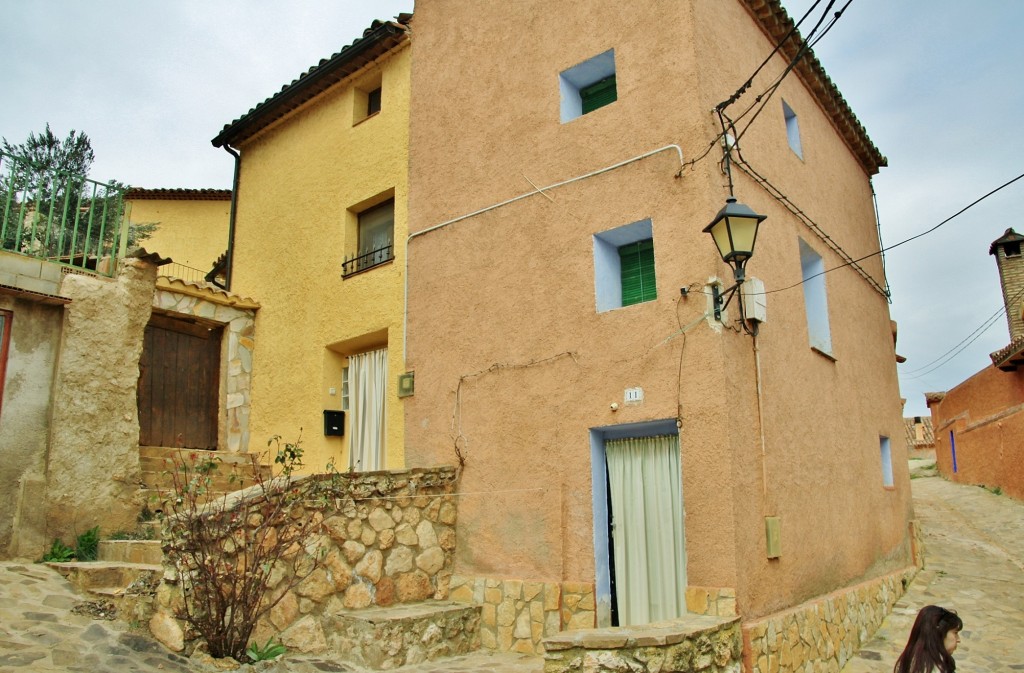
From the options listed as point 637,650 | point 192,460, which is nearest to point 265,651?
point 637,650

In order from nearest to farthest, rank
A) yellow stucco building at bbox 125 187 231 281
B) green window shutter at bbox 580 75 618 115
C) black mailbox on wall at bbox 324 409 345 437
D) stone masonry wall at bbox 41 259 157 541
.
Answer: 1. stone masonry wall at bbox 41 259 157 541
2. green window shutter at bbox 580 75 618 115
3. black mailbox on wall at bbox 324 409 345 437
4. yellow stucco building at bbox 125 187 231 281

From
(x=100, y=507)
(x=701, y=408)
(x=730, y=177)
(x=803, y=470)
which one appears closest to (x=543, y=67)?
A: (x=730, y=177)

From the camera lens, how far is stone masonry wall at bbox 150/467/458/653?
6.77m

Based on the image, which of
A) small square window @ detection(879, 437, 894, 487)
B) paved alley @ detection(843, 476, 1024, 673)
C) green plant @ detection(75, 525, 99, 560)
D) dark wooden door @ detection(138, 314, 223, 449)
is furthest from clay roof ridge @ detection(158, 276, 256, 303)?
small square window @ detection(879, 437, 894, 487)

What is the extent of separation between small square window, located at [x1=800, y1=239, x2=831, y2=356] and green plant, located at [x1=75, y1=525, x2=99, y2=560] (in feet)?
26.9

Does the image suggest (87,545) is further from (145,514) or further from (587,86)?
(587,86)

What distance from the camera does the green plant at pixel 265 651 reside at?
20.8 ft

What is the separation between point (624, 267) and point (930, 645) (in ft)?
16.1

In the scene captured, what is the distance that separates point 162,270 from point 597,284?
11.0 m

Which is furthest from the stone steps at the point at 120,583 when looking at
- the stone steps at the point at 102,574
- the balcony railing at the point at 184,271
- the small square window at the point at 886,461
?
the balcony railing at the point at 184,271

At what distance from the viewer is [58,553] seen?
24.8 ft

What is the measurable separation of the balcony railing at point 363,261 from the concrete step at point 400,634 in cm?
468

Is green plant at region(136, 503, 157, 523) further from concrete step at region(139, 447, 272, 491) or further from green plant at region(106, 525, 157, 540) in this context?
concrete step at region(139, 447, 272, 491)

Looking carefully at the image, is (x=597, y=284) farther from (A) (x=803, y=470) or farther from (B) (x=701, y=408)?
(A) (x=803, y=470)
